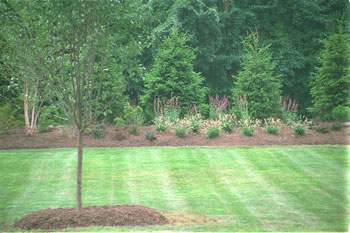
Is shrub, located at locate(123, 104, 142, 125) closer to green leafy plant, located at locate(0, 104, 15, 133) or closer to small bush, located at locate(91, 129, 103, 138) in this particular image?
small bush, located at locate(91, 129, 103, 138)

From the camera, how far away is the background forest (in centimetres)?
591

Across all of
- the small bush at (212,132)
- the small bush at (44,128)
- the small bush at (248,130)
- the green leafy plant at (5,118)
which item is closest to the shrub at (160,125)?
the small bush at (212,132)

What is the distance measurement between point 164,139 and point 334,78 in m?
7.59

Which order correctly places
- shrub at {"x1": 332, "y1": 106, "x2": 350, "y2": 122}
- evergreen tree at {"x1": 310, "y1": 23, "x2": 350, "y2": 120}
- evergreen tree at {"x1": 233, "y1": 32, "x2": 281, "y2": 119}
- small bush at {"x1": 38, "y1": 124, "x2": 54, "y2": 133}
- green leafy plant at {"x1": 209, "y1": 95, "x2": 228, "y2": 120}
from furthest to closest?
evergreen tree at {"x1": 310, "y1": 23, "x2": 350, "y2": 120} → evergreen tree at {"x1": 233, "y1": 32, "x2": 281, "y2": 119} → green leafy plant at {"x1": 209, "y1": 95, "x2": 228, "y2": 120} → shrub at {"x1": 332, "y1": 106, "x2": 350, "y2": 122} → small bush at {"x1": 38, "y1": 124, "x2": 54, "y2": 133}

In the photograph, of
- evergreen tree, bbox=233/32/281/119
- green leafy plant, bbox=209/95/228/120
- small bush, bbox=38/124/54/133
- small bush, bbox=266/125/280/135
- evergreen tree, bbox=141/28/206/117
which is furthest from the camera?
evergreen tree, bbox=141/28/206/117

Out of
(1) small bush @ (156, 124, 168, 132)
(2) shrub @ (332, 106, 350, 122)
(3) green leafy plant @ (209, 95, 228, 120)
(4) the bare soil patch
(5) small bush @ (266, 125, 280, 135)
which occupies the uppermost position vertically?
(3) green leafy plant @ (209, 95, 228, 120)

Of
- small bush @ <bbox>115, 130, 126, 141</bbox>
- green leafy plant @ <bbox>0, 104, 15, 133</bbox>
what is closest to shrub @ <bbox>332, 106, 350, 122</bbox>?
small bush @ <bbox>115, 130, 126, 141</bbox>

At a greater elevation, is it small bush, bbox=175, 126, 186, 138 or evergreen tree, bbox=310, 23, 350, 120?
evergreen tree, bbox=310, 23, 350, 120

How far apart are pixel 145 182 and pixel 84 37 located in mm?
3387

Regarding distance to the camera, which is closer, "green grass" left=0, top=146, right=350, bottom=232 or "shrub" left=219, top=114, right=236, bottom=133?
"green grass" left=0, top=146, right=350, bottom=232

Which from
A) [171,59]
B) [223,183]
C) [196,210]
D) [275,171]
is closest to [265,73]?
[171,59]

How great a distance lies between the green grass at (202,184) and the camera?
20.7ft

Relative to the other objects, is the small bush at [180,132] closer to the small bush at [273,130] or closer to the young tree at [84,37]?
the small bush at [273,130]

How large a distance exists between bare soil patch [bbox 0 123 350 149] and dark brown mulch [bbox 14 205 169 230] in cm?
526
